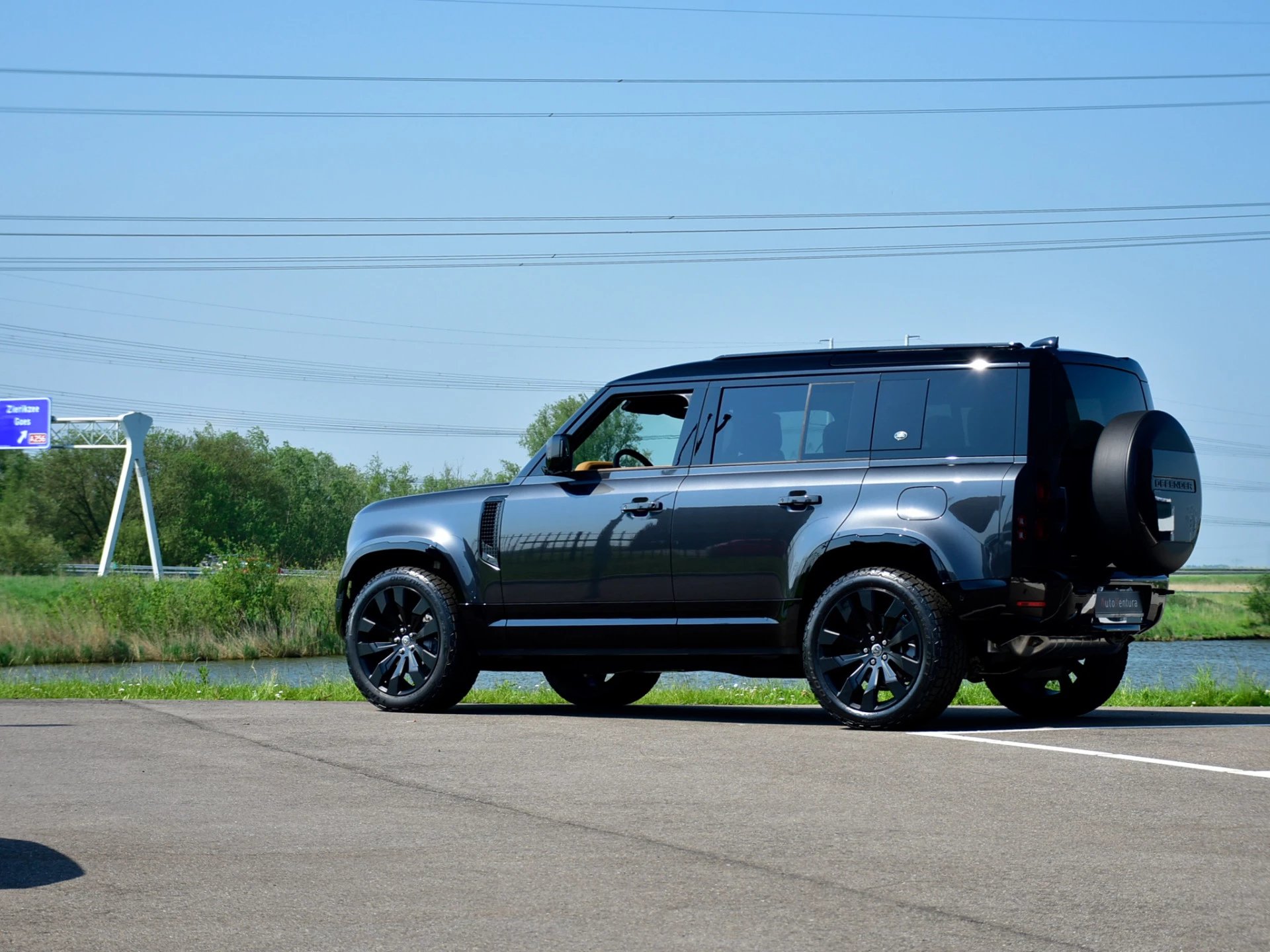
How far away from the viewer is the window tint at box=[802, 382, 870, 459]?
930cm

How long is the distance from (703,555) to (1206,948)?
5683 millimetres

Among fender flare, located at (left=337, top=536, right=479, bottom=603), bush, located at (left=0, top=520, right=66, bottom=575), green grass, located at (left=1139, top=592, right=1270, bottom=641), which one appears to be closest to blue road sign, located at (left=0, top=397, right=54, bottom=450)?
bush, located at (left=0, top=520, right=66, bottom=575)

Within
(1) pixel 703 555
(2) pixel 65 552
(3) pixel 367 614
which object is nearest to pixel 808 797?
(1) pixel 703 555

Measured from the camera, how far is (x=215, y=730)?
9.23 m

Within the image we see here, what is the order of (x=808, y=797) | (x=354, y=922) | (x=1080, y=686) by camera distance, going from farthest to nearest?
(x=1080, y=686), (x=808, y=797), (x=354, y=922)

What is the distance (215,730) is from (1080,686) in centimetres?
535

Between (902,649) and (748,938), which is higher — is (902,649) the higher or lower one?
the higher one

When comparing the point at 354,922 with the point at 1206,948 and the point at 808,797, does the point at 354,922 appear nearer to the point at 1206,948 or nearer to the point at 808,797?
the point at 1206,948

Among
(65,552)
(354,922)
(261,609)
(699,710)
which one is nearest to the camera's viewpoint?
(354,922)

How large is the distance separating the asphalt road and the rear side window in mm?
1627

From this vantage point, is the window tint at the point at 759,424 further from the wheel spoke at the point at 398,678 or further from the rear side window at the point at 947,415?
the wheel spoke at the point at 398,678

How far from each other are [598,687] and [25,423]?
1749 inches

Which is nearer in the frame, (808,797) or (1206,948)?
(1206,948)

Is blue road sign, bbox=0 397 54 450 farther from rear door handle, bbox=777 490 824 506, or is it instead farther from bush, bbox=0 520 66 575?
rear door handle, bbox=777 490 824 506
